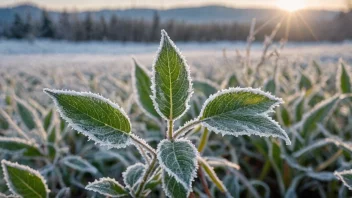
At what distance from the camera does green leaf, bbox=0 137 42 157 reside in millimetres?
890

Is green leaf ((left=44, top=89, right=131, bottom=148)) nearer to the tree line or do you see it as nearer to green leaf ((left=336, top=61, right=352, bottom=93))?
green leaf ((left=336, top=61, right=352, bottom=93))

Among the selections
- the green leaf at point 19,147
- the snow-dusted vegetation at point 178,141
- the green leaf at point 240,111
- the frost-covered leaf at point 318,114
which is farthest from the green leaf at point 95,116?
the frost-covered leaf at point 318,114

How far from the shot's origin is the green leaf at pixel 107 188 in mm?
577

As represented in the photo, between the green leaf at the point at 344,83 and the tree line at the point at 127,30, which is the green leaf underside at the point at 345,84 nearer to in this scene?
the green leaf at the point at 344,83

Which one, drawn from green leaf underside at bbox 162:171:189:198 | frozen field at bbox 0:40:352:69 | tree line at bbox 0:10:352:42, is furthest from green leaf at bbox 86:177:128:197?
tree line at bbox 0:10:352:42

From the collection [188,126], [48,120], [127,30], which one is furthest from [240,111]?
[127,30]

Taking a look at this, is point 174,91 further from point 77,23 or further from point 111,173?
point 77,23

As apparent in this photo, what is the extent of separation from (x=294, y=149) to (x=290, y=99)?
0.31 meters

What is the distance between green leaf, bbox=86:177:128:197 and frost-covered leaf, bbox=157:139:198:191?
151 mm

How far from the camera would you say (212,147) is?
4.08ft

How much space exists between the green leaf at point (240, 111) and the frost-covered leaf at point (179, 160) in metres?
0.04

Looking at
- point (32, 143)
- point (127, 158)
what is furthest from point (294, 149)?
point (32, 143)

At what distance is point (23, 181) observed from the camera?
661mm

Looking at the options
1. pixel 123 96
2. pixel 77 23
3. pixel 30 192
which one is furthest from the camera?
pixel 77 23
